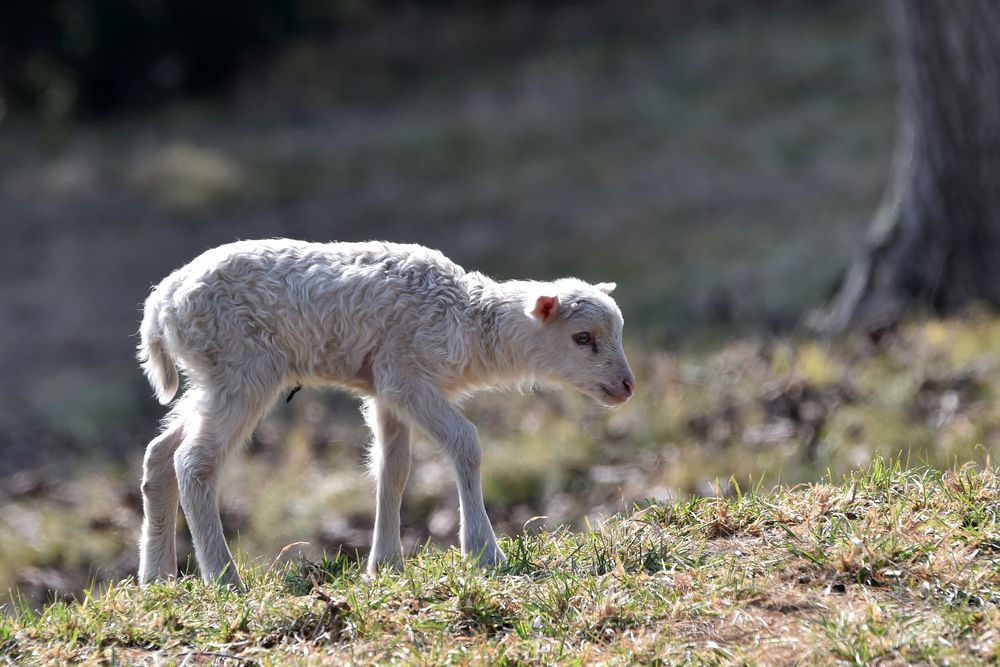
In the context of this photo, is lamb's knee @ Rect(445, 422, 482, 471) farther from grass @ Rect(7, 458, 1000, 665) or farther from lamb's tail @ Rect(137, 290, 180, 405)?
lamb's tail @ Rect(137, 290, 180, 405)

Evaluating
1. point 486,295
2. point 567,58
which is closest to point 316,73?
point 567,58

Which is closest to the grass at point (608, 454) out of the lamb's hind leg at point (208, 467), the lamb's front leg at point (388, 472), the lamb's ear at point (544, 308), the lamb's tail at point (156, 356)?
the lamb's front leg at point (388, 472)

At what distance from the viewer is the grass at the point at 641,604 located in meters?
4.57

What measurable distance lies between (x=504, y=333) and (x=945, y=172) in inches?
250

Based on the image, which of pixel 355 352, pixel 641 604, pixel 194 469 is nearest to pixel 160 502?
pixel 194 469

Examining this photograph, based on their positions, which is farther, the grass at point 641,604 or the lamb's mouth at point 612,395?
the lamb's mouth at point 612,395

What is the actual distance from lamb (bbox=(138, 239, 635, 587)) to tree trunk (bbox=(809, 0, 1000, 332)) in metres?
5.51

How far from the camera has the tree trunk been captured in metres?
11.1

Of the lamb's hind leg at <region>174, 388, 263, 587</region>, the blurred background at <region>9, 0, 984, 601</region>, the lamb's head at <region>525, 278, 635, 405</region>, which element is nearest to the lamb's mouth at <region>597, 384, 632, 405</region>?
the lamb's head at <region>525, 278, 635, 405</region>

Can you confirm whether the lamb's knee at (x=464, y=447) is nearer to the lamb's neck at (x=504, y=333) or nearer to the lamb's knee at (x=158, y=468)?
the lamb's neck at (x=504, y=333)

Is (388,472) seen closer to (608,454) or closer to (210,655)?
(210,655)

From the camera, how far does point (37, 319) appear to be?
17719 millimetres

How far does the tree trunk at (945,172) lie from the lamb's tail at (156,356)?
6.66 m

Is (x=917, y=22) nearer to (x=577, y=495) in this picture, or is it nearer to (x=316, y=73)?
(x=577, y=495)
